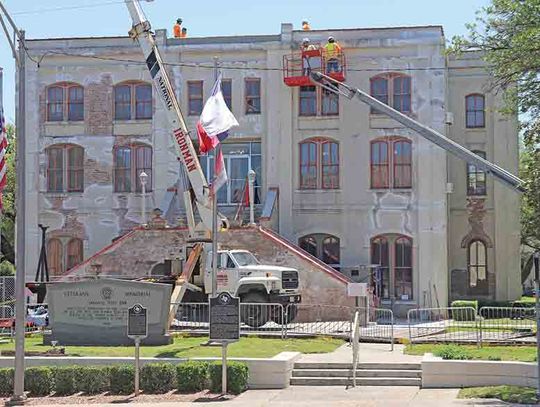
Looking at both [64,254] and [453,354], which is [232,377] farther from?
[64,254]

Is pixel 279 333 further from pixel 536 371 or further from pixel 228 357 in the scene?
pixel 536 371

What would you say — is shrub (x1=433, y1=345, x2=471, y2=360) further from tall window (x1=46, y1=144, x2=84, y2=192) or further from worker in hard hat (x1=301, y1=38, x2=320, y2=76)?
tall window (x1=46, y1=144, x2=84, y2=192)

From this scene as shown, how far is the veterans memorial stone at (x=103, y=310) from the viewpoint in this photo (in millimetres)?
26156

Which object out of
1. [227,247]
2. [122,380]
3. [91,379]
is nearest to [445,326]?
[227,247]

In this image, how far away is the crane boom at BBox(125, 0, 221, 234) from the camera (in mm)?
30562

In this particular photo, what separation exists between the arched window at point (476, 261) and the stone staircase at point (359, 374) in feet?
71.1

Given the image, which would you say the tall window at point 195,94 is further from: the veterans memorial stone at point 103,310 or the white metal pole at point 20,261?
the white metal pole at point 20,261

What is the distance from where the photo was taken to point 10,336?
95.0 ft

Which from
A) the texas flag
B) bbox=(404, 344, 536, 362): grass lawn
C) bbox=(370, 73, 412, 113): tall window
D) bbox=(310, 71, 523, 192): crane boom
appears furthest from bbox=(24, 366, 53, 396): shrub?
bbox=(370, 73, 412, 113): tall window

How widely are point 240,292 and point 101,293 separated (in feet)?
19.1

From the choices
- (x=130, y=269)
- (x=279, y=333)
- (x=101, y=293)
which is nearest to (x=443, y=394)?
(x=279, y=333)

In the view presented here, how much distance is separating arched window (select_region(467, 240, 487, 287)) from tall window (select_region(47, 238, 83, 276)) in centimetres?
1723

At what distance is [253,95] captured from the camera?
136 ft

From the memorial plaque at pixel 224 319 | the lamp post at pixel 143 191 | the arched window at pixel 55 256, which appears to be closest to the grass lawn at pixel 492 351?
the memorial plaque at pixel 224 319
